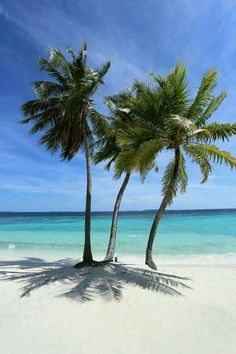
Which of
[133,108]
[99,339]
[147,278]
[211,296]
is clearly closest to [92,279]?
[147,278]

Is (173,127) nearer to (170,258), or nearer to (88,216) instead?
(88,216)

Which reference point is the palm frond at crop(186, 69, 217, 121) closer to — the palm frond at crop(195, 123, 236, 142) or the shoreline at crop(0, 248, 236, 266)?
the palm frond at crop(195, 123, 236, 142)

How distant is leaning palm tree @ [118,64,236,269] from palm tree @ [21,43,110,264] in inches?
78.6

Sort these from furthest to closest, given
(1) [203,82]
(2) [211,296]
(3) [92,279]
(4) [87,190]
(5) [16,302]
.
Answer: (4) [87,190] → (1) [203,82] → (3) [92,279] → (2) [211,296] → (5) [16,302]

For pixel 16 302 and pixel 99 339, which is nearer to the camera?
pixel 99 339

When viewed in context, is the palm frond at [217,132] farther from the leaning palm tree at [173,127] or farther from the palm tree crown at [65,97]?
the palm tree crown at [65,97]

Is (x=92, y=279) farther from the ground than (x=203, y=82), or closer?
closer

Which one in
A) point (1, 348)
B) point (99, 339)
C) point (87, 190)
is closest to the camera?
point (1, 348)

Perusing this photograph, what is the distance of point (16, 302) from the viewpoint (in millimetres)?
7340

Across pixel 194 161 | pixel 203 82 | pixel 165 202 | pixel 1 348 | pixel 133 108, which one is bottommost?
pixel 1 348

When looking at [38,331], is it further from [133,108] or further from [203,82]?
[203,82]

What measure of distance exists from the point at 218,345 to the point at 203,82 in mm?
7737

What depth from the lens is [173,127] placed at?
1025 cm

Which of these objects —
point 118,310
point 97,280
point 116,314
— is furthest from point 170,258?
point 116,314
